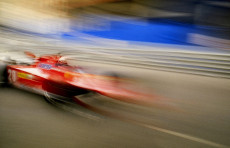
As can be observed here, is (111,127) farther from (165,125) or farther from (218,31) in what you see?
(218,31)

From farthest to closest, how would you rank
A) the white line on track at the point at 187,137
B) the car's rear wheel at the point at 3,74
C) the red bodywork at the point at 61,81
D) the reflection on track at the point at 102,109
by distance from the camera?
the car's rear wheel at the point at 3,74, the red bodywork at the point at 61,81, the reflection on track at the point at 102,109, the white line on track at the point at 187,137

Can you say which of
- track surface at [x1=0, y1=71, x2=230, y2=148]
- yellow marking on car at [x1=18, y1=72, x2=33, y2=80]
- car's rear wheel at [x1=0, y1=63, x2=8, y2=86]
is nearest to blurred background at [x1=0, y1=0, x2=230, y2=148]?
track surface at [x1=0, y1=71, x2=230, y2=148]

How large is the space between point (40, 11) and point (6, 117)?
10237 millimetres

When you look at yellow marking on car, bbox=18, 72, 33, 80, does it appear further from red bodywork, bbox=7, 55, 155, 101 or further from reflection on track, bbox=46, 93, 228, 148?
reflection on track, bbox=46, 93, 228, 148

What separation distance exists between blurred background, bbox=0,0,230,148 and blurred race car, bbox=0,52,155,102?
0.19 m

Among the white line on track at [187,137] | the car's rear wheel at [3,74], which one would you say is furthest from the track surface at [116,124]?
the car's rear wheel at [3,74]

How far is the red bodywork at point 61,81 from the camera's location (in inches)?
105

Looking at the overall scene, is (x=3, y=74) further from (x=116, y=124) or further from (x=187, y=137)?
(x=187, y=137)

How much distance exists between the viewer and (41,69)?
117 inches

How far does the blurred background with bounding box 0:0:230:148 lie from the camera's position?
2208 millimetres

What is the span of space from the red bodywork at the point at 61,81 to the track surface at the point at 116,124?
193 mm

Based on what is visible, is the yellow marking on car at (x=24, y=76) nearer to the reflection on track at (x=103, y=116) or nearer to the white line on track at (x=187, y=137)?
the reflection on track at (x=103, y=116)

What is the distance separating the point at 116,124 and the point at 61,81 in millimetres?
887

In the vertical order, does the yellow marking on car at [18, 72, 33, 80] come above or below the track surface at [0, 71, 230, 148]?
above
